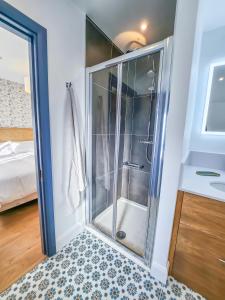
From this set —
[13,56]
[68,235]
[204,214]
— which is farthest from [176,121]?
[13,56]

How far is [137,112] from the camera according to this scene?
2.03 m

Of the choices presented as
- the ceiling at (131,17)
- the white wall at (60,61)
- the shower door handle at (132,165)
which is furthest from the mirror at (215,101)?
the white wall at (60,61)

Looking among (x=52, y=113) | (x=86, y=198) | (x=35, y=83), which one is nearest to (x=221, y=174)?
(x=86, y=198)

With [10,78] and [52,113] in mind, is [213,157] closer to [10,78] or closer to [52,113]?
[52,113]

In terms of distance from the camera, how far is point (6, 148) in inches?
124

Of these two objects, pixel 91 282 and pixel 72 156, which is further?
pixel 72 156

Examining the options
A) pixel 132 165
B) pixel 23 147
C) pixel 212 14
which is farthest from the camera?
pixel 23 147

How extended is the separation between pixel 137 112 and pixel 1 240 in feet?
7.73

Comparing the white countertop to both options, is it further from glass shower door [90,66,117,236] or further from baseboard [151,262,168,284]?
glass shower door [90,66,117,236]

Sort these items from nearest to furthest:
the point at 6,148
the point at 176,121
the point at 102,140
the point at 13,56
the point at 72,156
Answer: the point at 176,121 → the point at 72,156 → the point at 102,140 → the point at 13,56 → the point at 6,148

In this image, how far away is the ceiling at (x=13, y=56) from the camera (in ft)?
5.82

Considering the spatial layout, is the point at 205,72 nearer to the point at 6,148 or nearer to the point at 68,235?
the point at 68,235

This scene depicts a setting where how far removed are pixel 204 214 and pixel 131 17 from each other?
200 centimetres

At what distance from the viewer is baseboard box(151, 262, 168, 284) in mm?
1140
